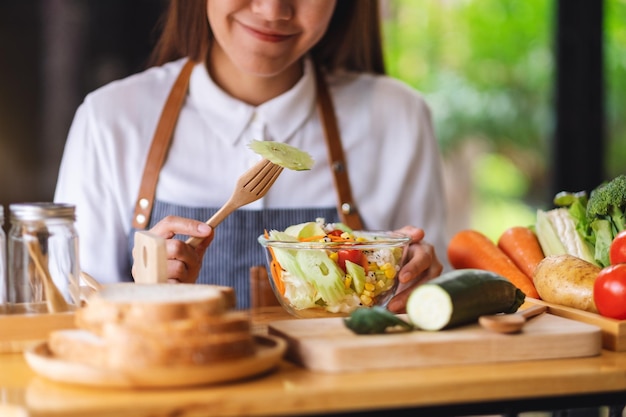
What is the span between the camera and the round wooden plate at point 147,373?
3.87 ft

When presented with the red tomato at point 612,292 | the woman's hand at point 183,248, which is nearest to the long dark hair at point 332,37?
the woman's hand at point 183,248

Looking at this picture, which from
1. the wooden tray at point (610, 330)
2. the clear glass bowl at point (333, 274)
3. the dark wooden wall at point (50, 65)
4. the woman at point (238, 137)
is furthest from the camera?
the dark wooden wall at point (50, 65)

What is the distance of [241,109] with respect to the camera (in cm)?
268

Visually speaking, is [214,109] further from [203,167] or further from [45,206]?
[45,206]

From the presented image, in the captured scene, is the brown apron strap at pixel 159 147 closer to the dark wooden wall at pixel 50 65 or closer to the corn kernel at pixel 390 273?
the dark wooden wall at pixel 50 65

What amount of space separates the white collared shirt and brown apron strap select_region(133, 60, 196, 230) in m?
A: 0.03

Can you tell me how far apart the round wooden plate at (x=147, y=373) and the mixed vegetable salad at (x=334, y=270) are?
0.45 meters

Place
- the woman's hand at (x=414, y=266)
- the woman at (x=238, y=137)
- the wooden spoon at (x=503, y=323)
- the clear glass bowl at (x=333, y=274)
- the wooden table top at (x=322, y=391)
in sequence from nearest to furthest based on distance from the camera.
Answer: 1. the wooden table top at (x=322, y=391)
2. the wooden spoon at (x=503, y=323)
3. the clear glass bowl at (x=333, y=274)
4. the woman's hand at (x=414, y=266)
5. the woman at (x=238, y=137)

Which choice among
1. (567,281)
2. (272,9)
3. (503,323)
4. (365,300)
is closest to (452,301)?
(503,323)

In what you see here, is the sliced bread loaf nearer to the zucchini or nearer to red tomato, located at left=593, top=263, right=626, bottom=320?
the zucchini

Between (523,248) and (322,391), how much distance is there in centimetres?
102

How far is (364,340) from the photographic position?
1381 mm

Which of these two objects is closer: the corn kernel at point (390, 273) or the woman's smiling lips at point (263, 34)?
the corn kernel at point (390, 273)

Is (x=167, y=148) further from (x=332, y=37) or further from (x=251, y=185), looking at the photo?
(x=251, y=185)
